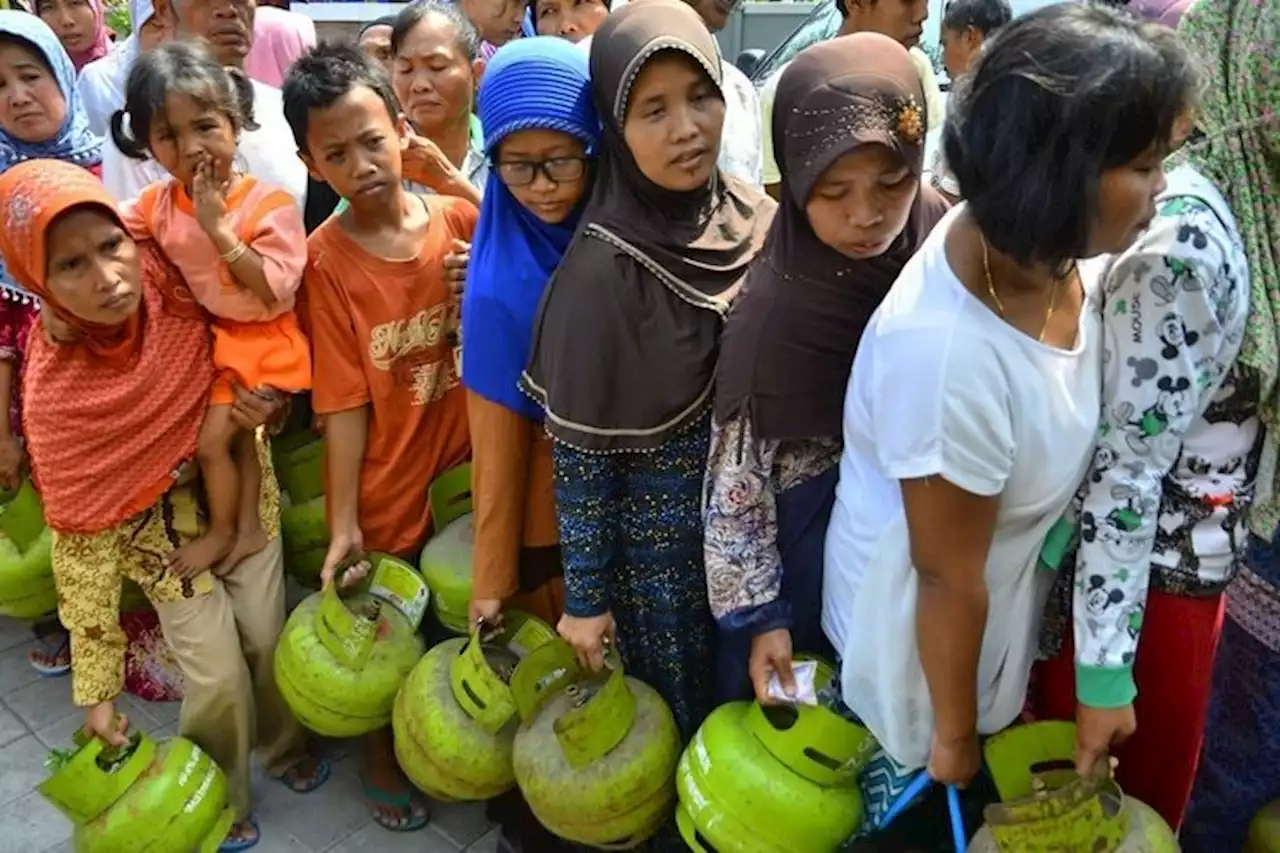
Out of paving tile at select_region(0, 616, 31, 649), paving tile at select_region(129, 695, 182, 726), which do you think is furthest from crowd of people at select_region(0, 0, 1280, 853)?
paving tile at select_region(0, 616, 31, 649)

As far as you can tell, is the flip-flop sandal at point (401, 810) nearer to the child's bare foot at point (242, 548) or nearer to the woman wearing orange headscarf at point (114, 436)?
the woman wearing orange headscarf at point (114, 436)

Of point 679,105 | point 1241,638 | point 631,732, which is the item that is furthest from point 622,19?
point 1241,638

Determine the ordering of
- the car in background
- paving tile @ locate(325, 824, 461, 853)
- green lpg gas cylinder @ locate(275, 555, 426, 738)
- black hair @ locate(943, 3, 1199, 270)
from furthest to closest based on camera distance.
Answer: the car in background
paving tile @ locate(325, 824, 461, 853)
green lpg gas cylinder @ locate(275, 555, 426, 738)
black hair @ locate(943, 3, 1199, 270)

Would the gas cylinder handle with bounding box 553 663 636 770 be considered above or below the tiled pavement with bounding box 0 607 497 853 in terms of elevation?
above

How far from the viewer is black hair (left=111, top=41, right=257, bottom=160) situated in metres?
2.21

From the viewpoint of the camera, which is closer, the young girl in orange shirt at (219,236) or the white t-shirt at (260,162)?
the young girl in orange shirt at (219,236)

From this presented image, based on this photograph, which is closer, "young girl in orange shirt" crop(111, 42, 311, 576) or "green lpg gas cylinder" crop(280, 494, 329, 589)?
"young girl in orange shirt" crop(111, 42, 311, 576)

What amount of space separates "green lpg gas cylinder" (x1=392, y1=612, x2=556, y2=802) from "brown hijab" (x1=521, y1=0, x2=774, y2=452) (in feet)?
1.88

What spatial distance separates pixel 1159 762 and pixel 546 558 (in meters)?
1.27

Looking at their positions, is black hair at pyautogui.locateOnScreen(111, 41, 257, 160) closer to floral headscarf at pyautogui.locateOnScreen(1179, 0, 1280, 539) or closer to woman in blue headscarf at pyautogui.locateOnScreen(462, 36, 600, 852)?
woman in blue headscarf at pyautogui.locateOnScreen(462, 36, 600, 852)

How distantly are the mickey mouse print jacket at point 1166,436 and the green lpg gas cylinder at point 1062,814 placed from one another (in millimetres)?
123

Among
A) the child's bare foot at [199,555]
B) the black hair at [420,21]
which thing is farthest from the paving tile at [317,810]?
the black hair at [420,21]

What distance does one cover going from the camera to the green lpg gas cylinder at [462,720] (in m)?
2.00

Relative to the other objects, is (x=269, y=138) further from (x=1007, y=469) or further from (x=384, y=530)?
(x=1007, y=469)
